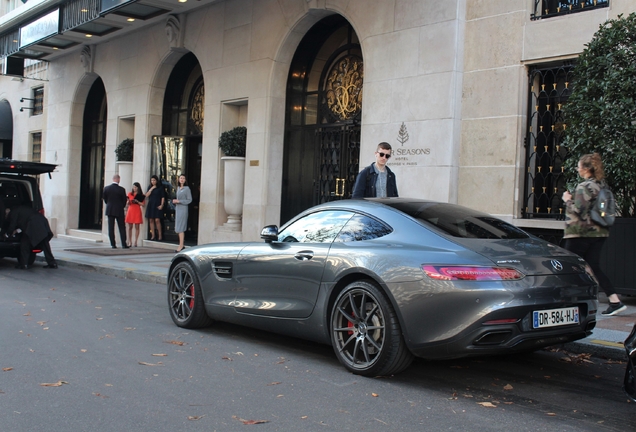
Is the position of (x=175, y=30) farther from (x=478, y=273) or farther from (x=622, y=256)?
(x=478, y=273)

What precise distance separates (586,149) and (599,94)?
72cm

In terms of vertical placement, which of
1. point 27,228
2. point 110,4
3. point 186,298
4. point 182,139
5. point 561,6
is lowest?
point 186,298

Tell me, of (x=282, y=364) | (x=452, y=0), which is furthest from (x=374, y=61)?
(x=282, y=364)

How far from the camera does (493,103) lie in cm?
1093

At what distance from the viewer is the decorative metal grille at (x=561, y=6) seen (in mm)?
9945

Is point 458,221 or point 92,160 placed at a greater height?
point 92,160

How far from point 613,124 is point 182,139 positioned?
12.7 metres

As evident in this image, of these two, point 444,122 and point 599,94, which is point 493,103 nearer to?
point 444,122

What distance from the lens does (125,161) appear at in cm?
2012

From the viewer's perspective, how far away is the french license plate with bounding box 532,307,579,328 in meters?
4.71

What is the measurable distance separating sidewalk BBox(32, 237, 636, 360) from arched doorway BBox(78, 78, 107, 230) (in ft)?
6.17

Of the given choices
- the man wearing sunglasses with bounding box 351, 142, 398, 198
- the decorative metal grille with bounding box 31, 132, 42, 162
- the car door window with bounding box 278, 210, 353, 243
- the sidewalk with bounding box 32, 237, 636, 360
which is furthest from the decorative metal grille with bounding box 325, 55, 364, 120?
the decorative metal grille with bounding box 31, 132, 42, 162

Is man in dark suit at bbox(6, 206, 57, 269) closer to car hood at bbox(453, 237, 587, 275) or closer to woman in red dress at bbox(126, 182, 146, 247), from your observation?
woman in red dress at bbox(126, 182, 146, 247)

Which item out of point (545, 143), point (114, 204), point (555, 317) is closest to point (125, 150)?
point (114, 204)
